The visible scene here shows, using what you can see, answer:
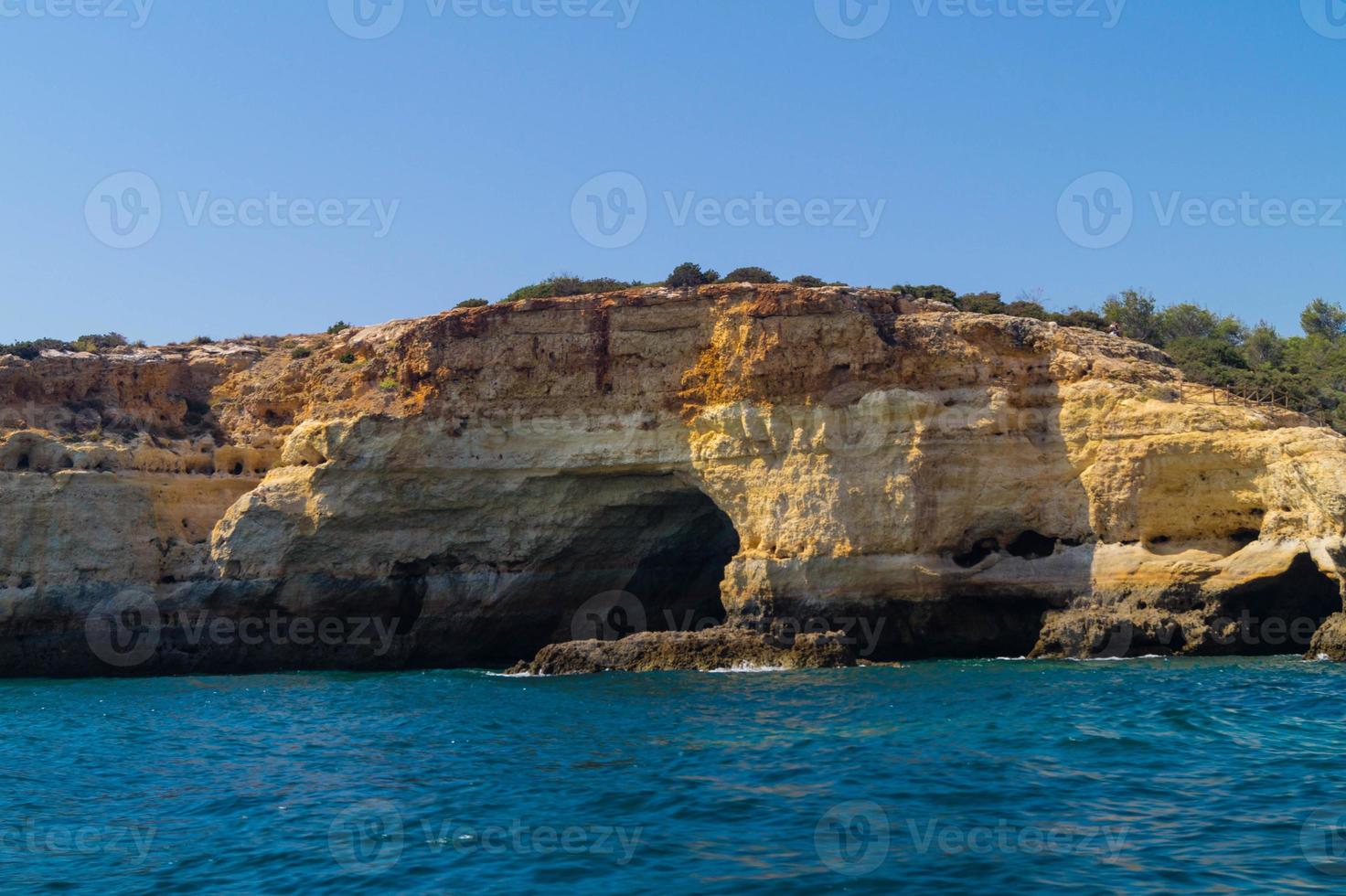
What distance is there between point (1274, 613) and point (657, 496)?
14012mm

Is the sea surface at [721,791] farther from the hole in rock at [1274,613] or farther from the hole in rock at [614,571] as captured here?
the hole in rock at [614,571]

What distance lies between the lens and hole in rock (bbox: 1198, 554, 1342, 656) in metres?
24.7

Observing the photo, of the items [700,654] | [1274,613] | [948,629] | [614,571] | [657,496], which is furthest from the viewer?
[614,571]

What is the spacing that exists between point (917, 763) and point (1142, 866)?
4.45 meters

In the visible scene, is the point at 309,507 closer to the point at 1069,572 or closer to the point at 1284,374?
the point at 1069,572

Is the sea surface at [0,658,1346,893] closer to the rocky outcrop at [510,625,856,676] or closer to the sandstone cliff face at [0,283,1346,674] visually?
the rocky outcrop at [510,625,856,676]

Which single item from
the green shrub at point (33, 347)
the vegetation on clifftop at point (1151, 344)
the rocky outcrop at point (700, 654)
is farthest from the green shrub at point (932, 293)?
the green shrub at point (33, 347)

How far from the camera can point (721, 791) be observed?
45.2 ft

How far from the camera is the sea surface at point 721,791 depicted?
10.9 meters

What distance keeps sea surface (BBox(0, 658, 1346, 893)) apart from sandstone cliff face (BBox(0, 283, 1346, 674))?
4657 millimetres

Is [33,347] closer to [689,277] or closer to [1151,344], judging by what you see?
[689,277]

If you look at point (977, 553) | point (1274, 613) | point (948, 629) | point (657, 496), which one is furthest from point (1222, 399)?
point (657, 496)

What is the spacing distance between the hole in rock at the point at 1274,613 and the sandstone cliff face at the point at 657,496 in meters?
0.07

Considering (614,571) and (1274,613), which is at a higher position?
(614,571)
